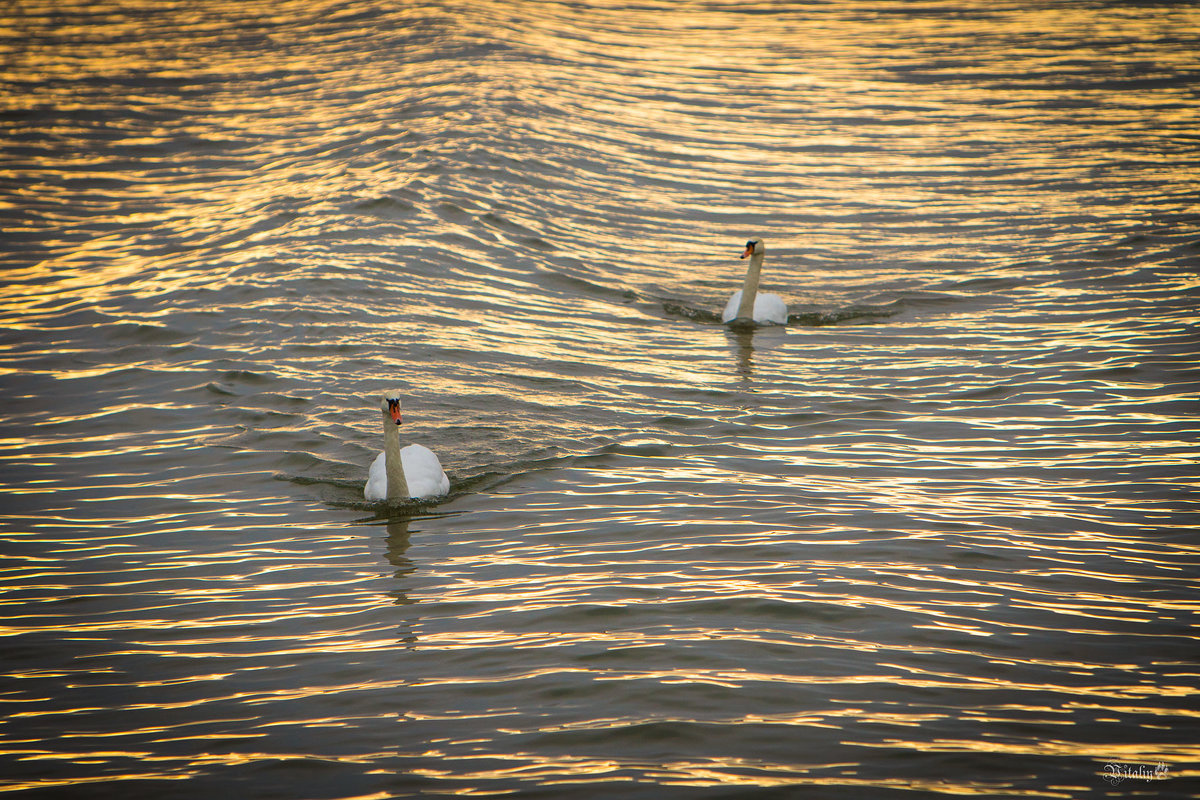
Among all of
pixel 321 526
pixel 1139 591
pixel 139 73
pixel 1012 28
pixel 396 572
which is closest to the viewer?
pixel 1139 591

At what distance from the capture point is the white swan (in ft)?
50.2

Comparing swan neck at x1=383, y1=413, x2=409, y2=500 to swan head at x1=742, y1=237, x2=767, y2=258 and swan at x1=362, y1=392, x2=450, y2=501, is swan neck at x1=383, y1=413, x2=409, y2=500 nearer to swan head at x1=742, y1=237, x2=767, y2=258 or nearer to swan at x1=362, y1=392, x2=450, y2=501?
swan at x1=362, y1=392, x2=450, y2=501

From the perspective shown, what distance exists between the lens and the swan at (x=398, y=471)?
987 centimetres

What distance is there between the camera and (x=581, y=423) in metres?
11.8

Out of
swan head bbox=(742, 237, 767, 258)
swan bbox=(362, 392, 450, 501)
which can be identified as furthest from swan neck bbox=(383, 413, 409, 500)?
swan head bbox=(742, 237, 767, 258)

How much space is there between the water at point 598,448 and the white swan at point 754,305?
0.45 m

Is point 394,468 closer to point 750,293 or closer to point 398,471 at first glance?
point 398,471

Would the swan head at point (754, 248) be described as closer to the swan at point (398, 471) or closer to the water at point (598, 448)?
the water at point (598, 448)

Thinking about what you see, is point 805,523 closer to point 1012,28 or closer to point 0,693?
point 0,693

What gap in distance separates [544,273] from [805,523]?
860cm

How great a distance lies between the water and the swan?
27cm

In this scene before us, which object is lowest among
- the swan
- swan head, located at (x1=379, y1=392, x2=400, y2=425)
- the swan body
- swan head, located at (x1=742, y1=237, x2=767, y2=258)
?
the swan

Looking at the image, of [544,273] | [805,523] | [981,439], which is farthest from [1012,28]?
[805,523]

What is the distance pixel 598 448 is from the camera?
440 inches
